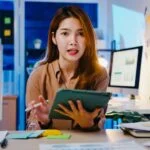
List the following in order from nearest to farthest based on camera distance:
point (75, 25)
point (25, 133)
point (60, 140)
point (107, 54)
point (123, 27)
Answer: point (60, 140) < point (25, 133) < point (75, 25) < point (123, 27) < point (107, 54)

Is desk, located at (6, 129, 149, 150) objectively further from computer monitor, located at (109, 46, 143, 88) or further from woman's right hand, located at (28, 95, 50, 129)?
computer monitor, located at (109, 46, 143, 88)

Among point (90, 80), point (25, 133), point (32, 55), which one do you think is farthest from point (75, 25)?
point (32, 55)

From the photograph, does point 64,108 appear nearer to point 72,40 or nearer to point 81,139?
point 81,139

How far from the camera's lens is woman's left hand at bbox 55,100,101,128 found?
1433 mm

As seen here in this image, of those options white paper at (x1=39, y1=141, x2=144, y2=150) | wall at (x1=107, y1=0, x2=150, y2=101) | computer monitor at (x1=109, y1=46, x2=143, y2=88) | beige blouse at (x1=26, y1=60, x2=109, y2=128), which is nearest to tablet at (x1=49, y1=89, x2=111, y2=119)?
white paper at (x1=39, y1=141, x2=144, y2=150)

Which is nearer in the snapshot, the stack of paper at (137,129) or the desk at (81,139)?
the desk at (81,139)

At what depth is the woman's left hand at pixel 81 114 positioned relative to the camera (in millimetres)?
1433

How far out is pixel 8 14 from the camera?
4770 mm

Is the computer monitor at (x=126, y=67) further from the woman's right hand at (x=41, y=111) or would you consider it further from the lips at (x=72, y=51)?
the woman's right hand at (x=41, y=111)

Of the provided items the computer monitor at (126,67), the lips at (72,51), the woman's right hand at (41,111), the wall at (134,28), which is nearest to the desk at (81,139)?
the woman's right hand at (41,111)

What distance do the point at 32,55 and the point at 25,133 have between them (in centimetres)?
354

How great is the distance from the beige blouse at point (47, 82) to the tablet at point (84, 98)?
1.35 ft

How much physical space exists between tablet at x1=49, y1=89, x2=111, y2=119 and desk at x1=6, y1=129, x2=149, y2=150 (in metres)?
0.12

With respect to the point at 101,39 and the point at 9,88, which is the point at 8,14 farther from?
the point at 101,39
